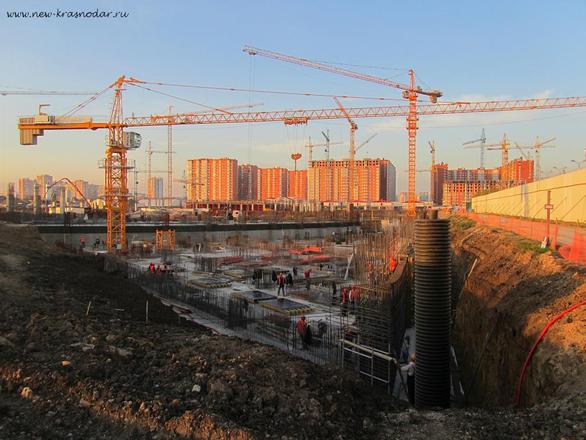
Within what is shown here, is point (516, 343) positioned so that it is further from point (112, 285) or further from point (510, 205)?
point (510, 205)

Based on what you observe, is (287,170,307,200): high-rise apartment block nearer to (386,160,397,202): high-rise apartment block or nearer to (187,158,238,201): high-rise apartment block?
(187,158,238,201): high-rise apartment block

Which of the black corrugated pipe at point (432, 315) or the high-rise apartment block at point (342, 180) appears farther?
the high-rise apartment block at point (342, 180)

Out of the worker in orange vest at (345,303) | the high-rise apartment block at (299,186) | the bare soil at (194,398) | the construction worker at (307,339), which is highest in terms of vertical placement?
the high-rise apartment block at (299,186)

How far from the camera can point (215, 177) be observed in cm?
14312

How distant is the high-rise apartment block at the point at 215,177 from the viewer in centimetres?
14200

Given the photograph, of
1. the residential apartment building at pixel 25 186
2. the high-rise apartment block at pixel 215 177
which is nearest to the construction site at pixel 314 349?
the high-rise apartment block at pixel 215 177

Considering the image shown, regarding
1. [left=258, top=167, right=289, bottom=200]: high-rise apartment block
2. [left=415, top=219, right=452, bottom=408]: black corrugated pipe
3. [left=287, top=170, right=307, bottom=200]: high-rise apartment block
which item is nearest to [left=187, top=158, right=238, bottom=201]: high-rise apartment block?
[left=258, top=167, right=289, bottom=200]: high-rise apartment block

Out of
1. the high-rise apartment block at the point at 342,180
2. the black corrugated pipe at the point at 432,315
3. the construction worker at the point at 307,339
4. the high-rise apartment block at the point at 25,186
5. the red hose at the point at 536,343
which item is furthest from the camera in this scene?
the high-rise apartment block at the point at 25,186

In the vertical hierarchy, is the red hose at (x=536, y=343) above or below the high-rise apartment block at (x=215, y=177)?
below

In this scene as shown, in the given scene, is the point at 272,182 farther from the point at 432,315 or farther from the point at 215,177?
the point at 432,315

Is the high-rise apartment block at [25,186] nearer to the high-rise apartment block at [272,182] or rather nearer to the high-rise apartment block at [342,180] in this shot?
the high-rise apartment block at [272,182]

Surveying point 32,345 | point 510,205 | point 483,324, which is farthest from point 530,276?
point 510,205

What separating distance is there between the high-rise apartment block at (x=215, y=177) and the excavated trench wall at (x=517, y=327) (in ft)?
435

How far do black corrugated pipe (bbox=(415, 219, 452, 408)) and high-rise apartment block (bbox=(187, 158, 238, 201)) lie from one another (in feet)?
448
